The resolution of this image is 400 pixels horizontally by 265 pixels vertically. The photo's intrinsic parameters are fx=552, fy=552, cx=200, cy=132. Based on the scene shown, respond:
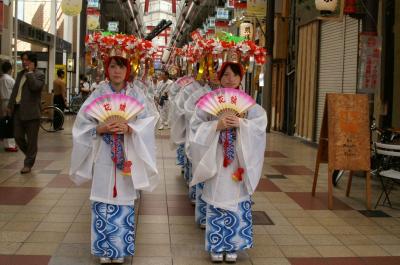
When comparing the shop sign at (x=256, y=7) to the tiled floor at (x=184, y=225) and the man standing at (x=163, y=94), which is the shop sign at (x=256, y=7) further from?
the tiled floor at (x=184, y=225)

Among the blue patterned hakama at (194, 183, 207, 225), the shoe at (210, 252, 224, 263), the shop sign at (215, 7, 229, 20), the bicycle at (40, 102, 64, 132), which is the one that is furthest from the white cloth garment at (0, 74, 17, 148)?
the shop sign at (215, 7, 229, 20)

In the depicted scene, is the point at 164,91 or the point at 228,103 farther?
the point at 164,91

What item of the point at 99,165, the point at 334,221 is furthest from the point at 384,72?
the point at 99,165

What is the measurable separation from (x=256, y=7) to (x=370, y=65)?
28.5 ft

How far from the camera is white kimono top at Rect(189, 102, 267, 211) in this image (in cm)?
472

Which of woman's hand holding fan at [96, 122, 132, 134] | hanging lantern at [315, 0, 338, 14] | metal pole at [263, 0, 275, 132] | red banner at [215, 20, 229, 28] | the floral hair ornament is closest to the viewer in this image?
woman's hand holding fan at [96, 122, 132, 134]

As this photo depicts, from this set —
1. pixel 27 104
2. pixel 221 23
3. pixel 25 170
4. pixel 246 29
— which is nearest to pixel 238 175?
pixel 27 104

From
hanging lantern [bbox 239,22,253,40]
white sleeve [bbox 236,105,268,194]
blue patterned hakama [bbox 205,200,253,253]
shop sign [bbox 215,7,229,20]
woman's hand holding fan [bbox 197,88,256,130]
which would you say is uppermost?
shop sign [bbox 215,7,229,20]

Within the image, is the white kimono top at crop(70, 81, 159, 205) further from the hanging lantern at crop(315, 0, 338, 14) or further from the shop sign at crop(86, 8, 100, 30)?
the shop sign at crop(86, 8, 100, 30)

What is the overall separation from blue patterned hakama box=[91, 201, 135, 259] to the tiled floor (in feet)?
0.67

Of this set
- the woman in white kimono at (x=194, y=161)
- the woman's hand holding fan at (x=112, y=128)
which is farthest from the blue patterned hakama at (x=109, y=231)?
the woman in white kimono at (x=194, y=161)

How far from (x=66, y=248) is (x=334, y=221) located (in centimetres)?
304

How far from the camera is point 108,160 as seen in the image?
15.1 ft

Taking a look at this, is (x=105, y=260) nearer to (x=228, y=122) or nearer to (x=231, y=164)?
(x=231, y=164)
